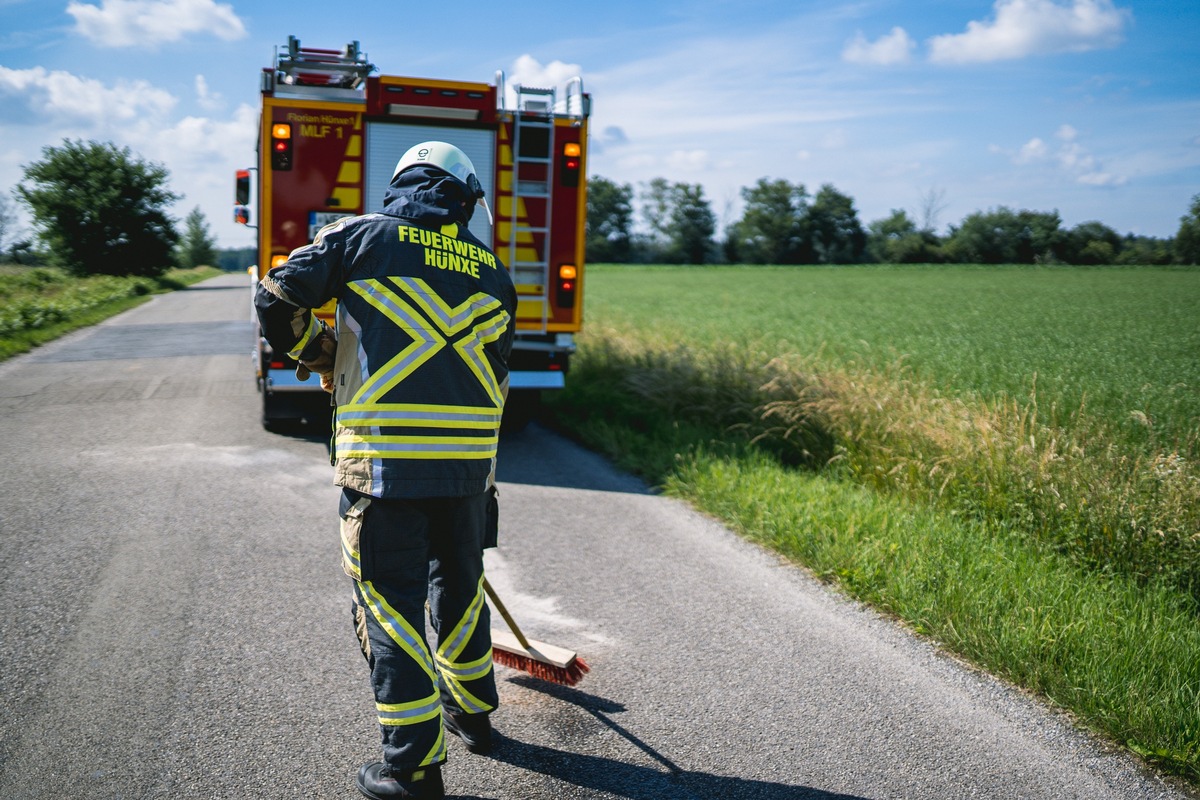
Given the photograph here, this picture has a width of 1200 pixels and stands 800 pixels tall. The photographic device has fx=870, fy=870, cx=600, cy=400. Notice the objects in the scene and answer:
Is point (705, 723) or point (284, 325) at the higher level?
point (284, 325)

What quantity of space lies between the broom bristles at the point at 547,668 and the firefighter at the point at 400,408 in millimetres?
898

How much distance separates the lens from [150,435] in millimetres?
8156

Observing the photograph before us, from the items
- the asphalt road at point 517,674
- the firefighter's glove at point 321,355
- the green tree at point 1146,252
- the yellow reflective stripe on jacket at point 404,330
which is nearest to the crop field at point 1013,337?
the asphalt road at point 517,674

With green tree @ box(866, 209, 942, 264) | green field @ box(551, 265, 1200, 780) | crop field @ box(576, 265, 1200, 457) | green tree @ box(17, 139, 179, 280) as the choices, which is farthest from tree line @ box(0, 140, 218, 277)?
green tree @ box(866, 209, 942, 264)

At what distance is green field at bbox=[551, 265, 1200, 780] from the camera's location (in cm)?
375

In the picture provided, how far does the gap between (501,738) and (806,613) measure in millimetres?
1895

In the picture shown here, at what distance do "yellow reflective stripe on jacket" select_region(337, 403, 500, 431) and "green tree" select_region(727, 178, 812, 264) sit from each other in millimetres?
85118

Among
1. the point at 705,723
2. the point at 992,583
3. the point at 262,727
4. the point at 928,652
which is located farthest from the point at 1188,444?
the point at 262,727

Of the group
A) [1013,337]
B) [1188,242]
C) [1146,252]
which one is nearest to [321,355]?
[1013,337]

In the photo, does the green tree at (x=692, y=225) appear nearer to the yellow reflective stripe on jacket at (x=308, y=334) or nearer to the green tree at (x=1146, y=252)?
the green tree at (x=1146, y=252)

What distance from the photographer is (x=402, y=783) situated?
8.84ft

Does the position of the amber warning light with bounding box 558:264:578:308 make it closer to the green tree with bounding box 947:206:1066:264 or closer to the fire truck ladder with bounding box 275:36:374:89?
the fire truck ladder with bounding box 275:36:374:89

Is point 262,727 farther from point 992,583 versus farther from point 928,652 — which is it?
point 992,583

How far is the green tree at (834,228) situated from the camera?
8644 cm
